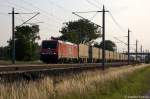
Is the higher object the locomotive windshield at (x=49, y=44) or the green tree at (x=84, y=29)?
the green tree at (x=84, y=29)

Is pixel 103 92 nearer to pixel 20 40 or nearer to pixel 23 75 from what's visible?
pixel 23 75

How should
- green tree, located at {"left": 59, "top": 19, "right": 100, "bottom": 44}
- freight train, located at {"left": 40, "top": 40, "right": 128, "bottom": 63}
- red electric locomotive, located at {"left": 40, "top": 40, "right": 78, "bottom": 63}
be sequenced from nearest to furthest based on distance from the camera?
red electric locomotive, located at {"left": 40, "top": 40, "right": 78, "bottom": 63}, freight train, located at {"left": 40, "top": 40, "right": 128, "bottom": 63}, green tree, located at {"left": 59, "top": 19, "right": 100, "bottom": 44}

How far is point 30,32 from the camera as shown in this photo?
107625 millimetres

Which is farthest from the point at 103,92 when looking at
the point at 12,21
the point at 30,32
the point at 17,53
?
the point at 30,32

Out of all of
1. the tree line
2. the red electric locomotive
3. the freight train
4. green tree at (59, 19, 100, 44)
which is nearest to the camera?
the red electric locomotive

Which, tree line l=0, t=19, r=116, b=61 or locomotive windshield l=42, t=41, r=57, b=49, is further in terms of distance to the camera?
tree line l=0, t=19, r=116, b=61

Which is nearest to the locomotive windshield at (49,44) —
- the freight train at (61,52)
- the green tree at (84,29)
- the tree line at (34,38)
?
the freight train at (61,52)

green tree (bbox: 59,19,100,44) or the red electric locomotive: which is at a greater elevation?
green tree (bbox: 59,19,100,44)

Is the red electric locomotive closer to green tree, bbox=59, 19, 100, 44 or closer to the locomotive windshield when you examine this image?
the locomotive windshield

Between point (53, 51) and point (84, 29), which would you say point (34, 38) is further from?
point (53, 51)

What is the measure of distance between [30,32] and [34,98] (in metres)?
94.1

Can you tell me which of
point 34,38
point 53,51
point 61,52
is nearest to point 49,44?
point 53,51

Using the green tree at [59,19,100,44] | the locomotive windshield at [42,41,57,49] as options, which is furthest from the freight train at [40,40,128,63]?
the green tree at [59,19,100,44]

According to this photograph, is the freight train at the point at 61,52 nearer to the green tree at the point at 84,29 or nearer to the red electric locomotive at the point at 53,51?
the red electric locomotive at the point at 53,51
